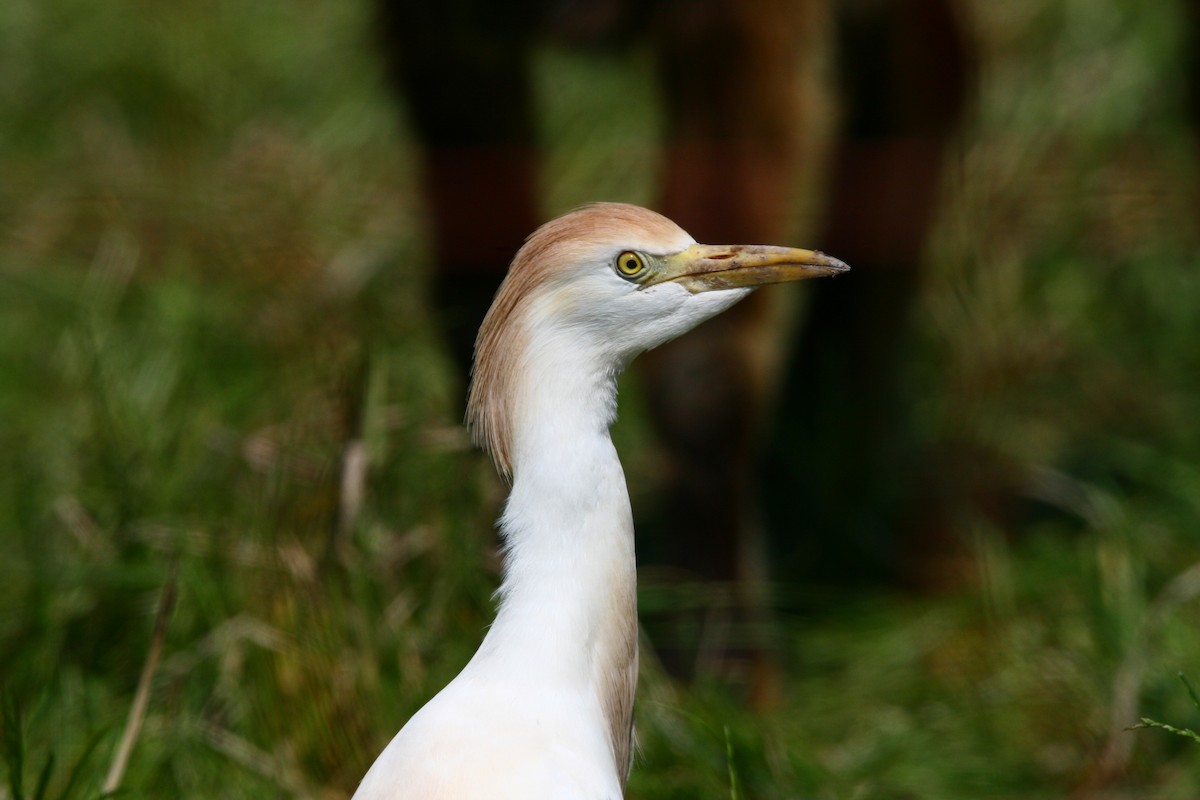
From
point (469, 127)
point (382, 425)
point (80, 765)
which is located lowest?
point (80, 765)

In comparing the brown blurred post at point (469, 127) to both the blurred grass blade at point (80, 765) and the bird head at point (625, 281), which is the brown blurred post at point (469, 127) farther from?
the bird head at point (625, 281)

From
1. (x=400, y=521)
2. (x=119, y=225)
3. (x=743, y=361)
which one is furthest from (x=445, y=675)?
(x=119, y=225)

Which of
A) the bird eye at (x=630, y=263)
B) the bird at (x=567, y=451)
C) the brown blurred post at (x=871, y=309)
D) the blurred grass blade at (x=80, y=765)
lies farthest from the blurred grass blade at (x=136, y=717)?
the brown blurred post at (x=871, y=309)

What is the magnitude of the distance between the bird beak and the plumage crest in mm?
24

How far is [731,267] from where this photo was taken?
169cm

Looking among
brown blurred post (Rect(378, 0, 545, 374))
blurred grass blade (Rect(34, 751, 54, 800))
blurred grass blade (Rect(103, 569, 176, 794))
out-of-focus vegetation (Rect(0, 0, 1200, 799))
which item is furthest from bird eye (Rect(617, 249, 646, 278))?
brown blurred post (Rect(378, 0, 545, 374))

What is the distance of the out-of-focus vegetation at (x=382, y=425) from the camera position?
2.50 m

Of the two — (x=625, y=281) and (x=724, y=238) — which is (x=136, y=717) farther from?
(x=724, y=238)

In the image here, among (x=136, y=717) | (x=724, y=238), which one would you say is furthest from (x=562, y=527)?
(x=724, y=238)

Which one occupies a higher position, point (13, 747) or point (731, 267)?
point (731, 267)

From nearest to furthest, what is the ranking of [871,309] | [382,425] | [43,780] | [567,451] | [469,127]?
[567,451] → [43,780] → [382,425] → [469,127] → [871,309]

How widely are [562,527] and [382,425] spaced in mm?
1147

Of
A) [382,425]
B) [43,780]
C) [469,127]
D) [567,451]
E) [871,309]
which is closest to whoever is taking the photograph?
[567,451]

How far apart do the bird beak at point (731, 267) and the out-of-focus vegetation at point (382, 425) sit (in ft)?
2.35
